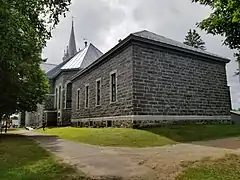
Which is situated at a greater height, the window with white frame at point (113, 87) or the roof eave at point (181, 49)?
the roof eave at point (181, 49)

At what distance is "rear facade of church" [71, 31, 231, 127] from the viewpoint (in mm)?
15320

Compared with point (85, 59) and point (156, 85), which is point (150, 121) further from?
point (85, 59)

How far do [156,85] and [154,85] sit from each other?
165mm

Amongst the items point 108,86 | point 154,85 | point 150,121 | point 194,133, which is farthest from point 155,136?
point 108,86

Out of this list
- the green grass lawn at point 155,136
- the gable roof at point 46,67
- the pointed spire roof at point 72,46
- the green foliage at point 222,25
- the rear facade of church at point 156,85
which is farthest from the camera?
the pointed spire roof at point 72,46

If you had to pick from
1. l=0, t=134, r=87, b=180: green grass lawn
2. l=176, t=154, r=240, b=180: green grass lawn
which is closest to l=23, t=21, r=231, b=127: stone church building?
l=0, t=134, r=87, b=180: green grass lawn

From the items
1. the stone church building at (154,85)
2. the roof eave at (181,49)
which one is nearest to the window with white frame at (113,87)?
the stone church building at (154,85)

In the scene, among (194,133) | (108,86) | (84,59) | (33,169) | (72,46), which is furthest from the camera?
(72,46)

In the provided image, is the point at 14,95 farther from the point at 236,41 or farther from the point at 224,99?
the point at 224,99

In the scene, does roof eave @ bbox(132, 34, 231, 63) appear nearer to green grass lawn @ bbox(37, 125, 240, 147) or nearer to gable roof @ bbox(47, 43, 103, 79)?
green grass lawn @ bbox(37, 125, 240, 147)

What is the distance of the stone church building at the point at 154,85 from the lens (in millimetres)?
15344

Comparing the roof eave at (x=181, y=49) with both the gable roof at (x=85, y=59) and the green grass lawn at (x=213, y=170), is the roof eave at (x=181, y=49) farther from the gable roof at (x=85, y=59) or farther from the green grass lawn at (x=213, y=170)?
the gable roof at (x=85, y=59)

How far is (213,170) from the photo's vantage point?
579 centimetres

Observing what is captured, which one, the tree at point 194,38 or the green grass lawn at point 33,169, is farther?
the tree at point 194,38
